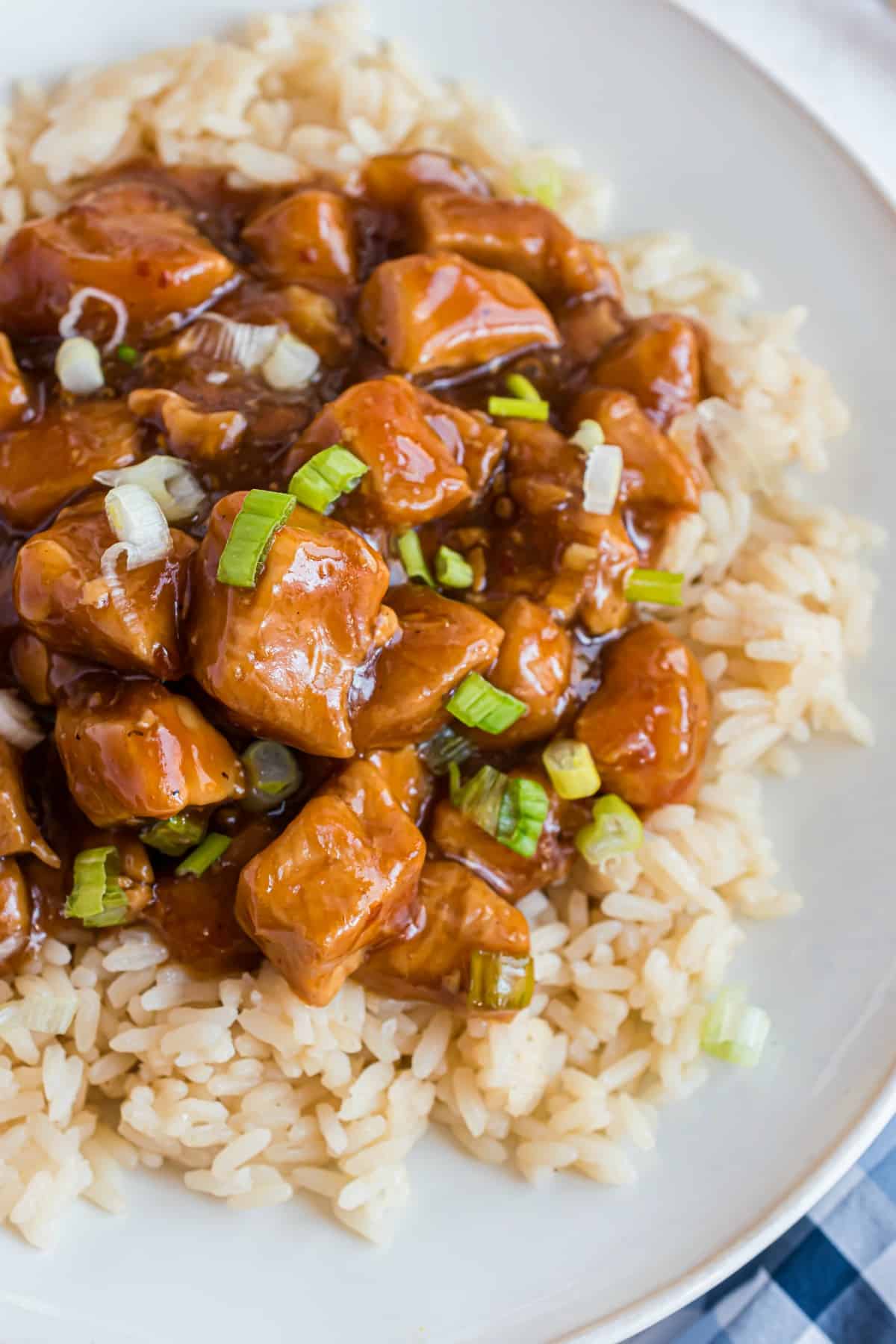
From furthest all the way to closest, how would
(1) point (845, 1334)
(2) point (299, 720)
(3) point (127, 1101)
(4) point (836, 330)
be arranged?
(4) point (836, 330), (1) point (845, 1334), (3) point (127, 1101), (2) point (299, 720)

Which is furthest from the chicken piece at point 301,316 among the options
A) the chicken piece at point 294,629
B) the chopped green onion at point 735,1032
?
the chopped green onion at point 735,1032

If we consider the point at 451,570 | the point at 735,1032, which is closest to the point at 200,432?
the point at 451,570

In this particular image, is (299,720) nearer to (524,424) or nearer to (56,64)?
(524,424)

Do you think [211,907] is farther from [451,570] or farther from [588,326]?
[588,326]

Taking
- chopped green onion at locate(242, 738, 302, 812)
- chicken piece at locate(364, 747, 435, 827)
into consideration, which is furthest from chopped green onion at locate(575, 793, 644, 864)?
chopped green onion at locate(242, 738, 302, 812)

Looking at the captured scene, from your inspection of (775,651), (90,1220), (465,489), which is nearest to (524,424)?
(465,489)

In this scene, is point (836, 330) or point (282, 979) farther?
point (836, 330)

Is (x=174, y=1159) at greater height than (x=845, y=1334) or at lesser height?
lesser
